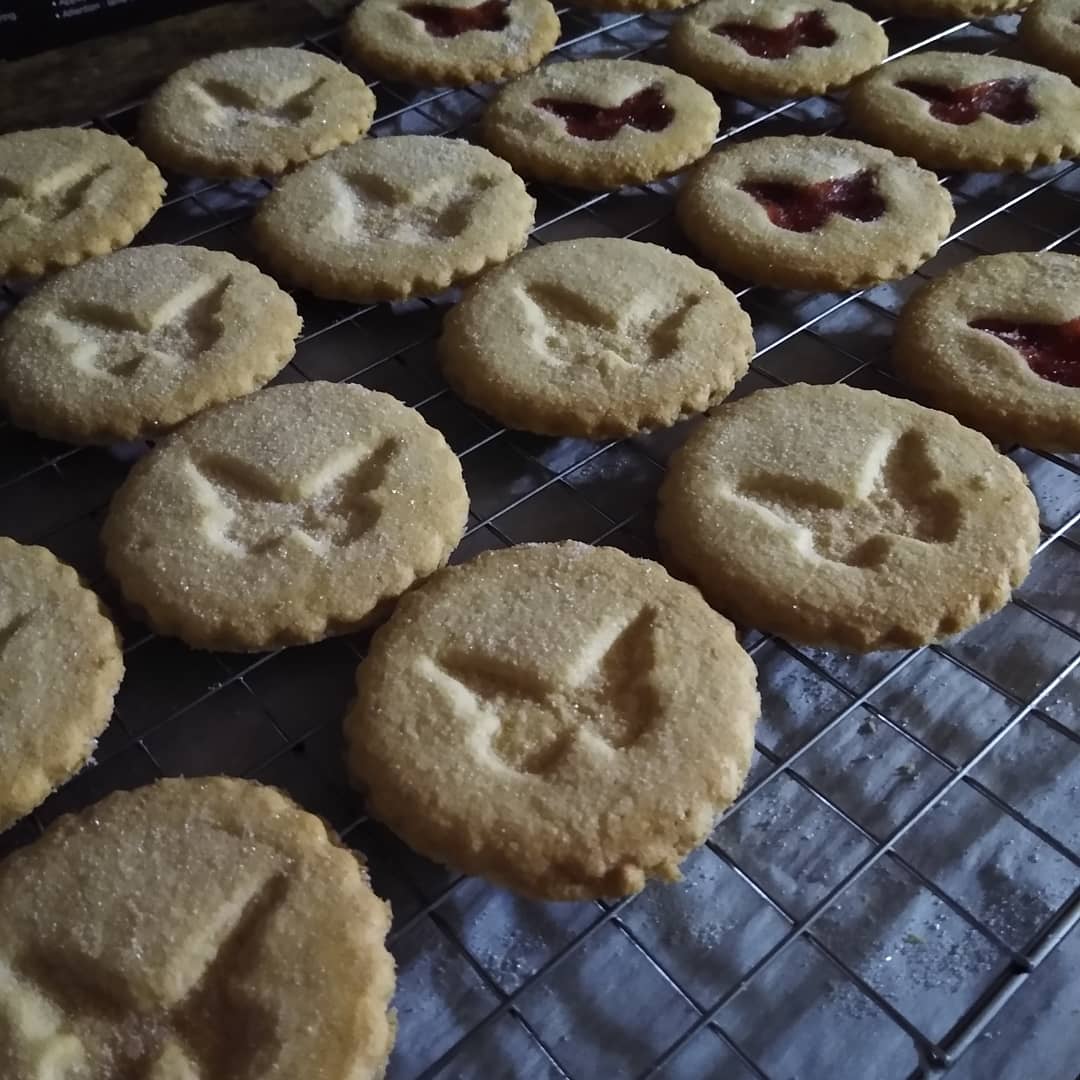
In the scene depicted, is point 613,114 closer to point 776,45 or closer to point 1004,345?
point 776,45

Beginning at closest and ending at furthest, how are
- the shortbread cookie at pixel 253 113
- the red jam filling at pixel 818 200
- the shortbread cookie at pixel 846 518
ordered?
the shortbread cookie at pixel 846 518 < the red jam filling at pixel 818 200 < the shortbread cookie at pixel 253 113

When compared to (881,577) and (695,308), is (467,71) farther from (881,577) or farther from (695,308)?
(881,577)

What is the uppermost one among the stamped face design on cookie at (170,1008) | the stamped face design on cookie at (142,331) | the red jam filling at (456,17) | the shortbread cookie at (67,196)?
the red jam filling at (456,17)

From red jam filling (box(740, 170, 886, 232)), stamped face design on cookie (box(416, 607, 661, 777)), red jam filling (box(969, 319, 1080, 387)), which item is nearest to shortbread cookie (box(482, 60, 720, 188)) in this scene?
red jam filling (box(740, 170, 886, 232))

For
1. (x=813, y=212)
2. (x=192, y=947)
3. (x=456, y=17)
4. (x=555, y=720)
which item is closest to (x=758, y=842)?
(x=555, y=720)

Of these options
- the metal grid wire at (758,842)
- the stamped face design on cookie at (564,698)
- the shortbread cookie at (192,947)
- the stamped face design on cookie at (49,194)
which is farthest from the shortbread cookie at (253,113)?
the shortbread cookie at (192,947)

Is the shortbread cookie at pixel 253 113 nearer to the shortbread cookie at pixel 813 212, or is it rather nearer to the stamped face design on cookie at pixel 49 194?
the stamped face design on cookie at pixel 49 194
